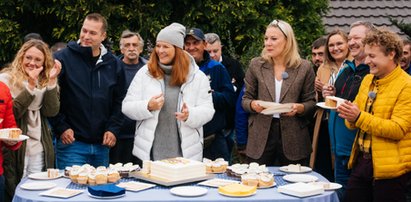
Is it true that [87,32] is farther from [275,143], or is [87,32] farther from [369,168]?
[369,168]

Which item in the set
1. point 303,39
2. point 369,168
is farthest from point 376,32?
point 303,39

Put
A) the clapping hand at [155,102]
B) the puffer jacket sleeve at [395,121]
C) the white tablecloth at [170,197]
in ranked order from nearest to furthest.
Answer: the white tablecloth at [170,197]
the puffer jacket sleeve at [395,121]
the clapping hand at [155,102]

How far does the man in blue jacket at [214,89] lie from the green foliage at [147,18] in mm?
1881

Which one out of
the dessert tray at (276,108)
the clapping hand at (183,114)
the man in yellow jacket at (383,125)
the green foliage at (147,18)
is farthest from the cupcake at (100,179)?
the green foliage at (147,18)

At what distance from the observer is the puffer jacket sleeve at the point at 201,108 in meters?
4.80

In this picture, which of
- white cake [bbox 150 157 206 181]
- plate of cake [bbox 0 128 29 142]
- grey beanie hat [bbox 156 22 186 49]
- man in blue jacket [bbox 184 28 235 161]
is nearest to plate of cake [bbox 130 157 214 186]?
white cake [bbox 150 157 206 181]

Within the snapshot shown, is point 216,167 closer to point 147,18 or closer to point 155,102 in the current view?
point 155,102

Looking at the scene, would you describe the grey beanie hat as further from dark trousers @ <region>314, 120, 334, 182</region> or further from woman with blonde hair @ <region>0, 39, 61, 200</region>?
dark trousers @ <region>314, 120, 334, 182</region>

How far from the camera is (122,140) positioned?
19.7 feet

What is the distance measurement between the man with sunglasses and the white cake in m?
1.31

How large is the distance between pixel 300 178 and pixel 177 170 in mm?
883

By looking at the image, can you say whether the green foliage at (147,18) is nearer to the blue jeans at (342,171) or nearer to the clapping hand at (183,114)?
the blue jeans at (342,171)

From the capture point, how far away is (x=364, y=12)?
11.2 m

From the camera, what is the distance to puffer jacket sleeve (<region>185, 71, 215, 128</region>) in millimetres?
4805
